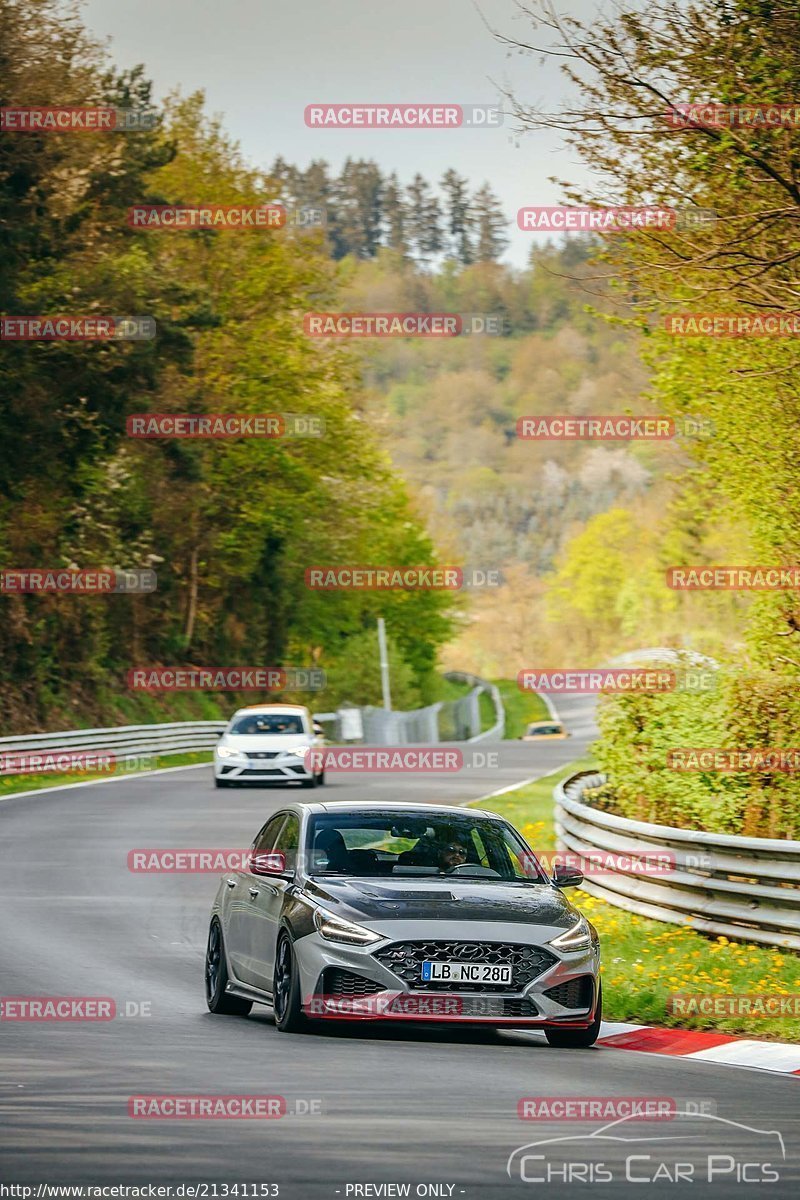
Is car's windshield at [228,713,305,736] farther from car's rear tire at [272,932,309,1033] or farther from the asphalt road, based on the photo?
car's rear tire at [272,932,309,1033]

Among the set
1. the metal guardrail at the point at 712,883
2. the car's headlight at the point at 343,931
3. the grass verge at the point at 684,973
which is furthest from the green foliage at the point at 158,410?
the car's headlight at the point at 343,931

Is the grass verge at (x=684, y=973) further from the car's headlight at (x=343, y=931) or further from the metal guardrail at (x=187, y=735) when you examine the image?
the metal guardrail at (x=187, y=735)

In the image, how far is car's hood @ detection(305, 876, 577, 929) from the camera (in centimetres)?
1109

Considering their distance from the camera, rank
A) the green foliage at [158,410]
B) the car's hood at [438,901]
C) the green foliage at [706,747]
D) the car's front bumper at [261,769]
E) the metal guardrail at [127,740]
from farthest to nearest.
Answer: the green foliage at [158,410], the metal guardrail at [127,740], the car's front bumper at [261,769], the green foliage at [706,747], the car's hood at [438,901]

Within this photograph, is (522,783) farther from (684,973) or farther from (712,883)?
(684,973)

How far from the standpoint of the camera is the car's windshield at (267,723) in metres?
39.3

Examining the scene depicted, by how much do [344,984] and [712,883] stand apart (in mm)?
4923

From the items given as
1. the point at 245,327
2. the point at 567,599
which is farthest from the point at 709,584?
the point at 567,599

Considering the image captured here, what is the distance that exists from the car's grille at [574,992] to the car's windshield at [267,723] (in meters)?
28.0

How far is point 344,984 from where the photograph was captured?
10.9 m

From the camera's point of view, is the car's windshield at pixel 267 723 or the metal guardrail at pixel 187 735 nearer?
the car's windshield at pixel 267 723

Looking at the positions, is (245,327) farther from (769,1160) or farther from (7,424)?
(769,1160)

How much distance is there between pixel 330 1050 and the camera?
34.5ft

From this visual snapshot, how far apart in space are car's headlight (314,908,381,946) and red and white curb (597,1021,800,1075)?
1.72 metres
